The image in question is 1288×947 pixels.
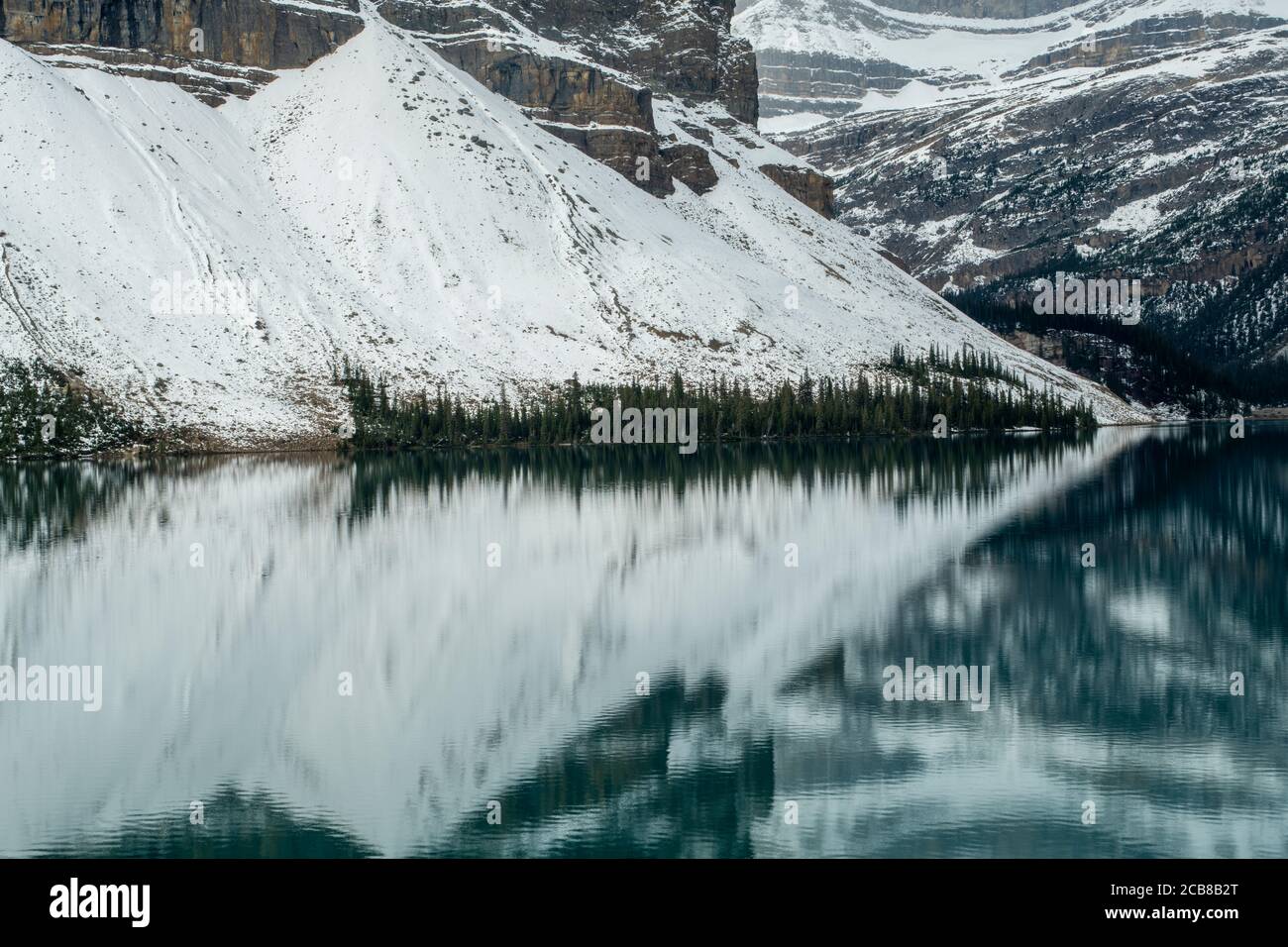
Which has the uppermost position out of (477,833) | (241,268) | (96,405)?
(241,268)

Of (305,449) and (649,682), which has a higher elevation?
(305,449)

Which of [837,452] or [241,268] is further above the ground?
[241,268]

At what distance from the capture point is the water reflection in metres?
24.4

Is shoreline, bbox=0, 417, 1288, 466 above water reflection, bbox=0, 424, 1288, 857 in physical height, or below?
above

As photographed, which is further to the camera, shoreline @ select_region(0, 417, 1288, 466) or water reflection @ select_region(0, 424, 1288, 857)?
shoreline @ select_region(0, 417, 1288, 466)

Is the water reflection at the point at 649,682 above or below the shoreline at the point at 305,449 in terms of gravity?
below

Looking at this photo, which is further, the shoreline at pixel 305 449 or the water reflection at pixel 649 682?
the shoreline at pixel 305 449

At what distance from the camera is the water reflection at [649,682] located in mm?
24359

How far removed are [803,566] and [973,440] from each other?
124 m

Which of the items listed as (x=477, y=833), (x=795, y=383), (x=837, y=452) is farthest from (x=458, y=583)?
(x=795, y=383)

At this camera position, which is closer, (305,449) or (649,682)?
(649,682)

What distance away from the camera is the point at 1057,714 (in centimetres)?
3139

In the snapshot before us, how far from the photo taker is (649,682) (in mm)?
34594

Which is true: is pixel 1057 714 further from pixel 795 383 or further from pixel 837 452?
pixel 795 383
